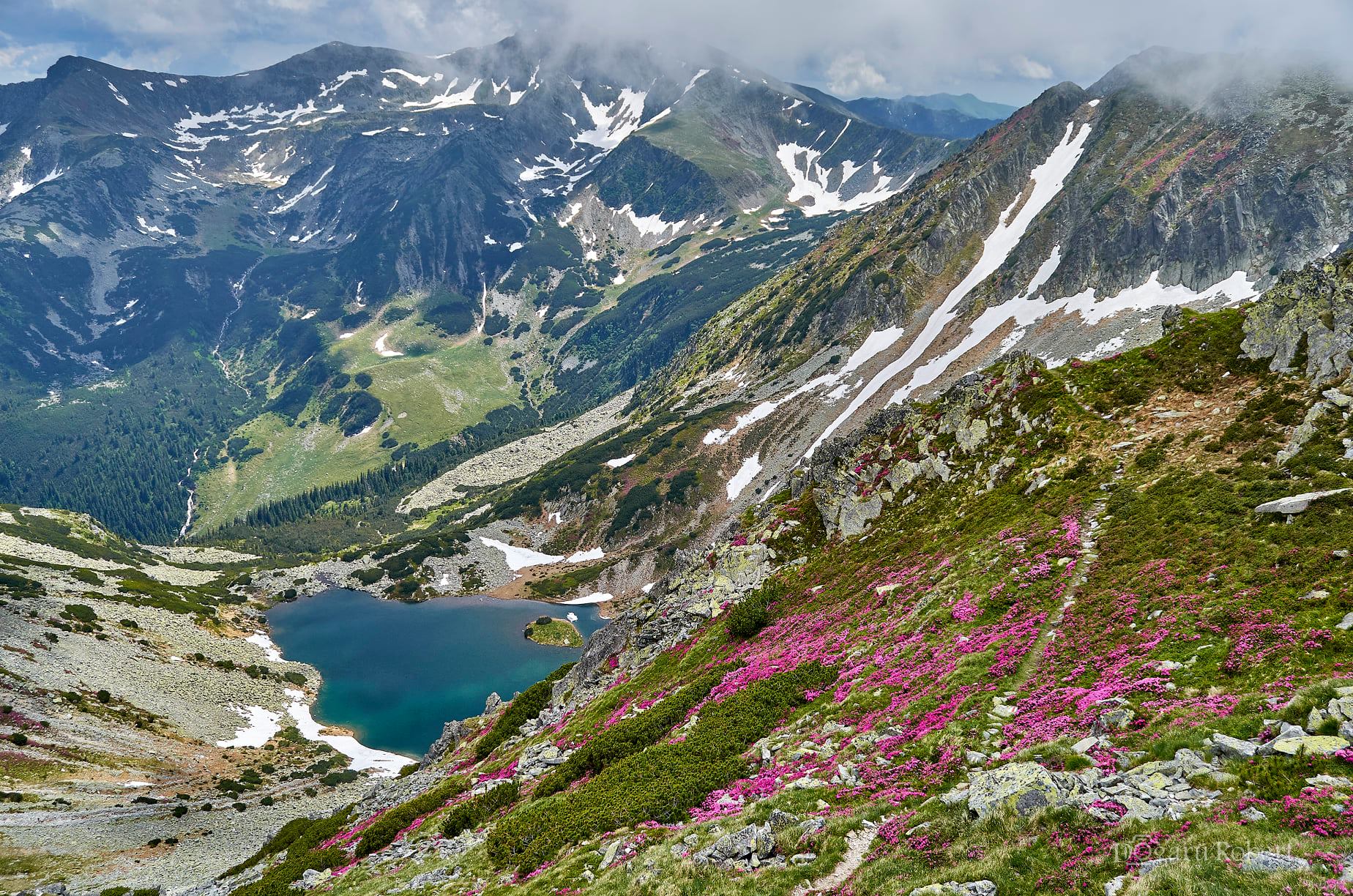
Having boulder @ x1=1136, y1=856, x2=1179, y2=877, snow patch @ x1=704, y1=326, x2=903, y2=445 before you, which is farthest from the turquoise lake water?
boulder @ x1=1136, y1=856, x2=1179, y2=877

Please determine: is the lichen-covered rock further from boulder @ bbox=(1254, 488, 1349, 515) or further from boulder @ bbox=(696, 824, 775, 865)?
boulder @ bbox=(696, 824, 775, 865)

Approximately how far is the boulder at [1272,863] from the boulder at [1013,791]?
437 centimetres

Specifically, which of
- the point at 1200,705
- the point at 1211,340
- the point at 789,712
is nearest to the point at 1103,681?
the point at 1200,705

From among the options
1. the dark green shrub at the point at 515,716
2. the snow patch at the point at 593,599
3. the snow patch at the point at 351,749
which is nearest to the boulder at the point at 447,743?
the dark green shrub at the point at 515,716

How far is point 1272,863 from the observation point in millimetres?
10828

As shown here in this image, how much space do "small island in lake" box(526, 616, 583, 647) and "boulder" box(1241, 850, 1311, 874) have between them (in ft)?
459

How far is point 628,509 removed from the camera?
7766 inches

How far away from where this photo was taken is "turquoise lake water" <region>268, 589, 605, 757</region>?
11331 cm

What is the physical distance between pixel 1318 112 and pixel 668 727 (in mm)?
227847

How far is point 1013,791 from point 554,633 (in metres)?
140

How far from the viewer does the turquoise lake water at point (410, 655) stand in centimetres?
11331

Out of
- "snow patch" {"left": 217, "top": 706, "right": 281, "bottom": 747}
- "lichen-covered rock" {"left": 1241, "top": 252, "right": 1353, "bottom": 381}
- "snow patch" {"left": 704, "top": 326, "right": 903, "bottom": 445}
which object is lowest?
"lichen-covered rock" {"left": 1241, "top": 252, "right": 1353, "bottom": 381}

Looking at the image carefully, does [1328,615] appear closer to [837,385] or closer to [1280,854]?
[1280,854]

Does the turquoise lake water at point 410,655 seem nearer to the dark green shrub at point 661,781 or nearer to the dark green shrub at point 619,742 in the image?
the dark green shrub at point 619,742
